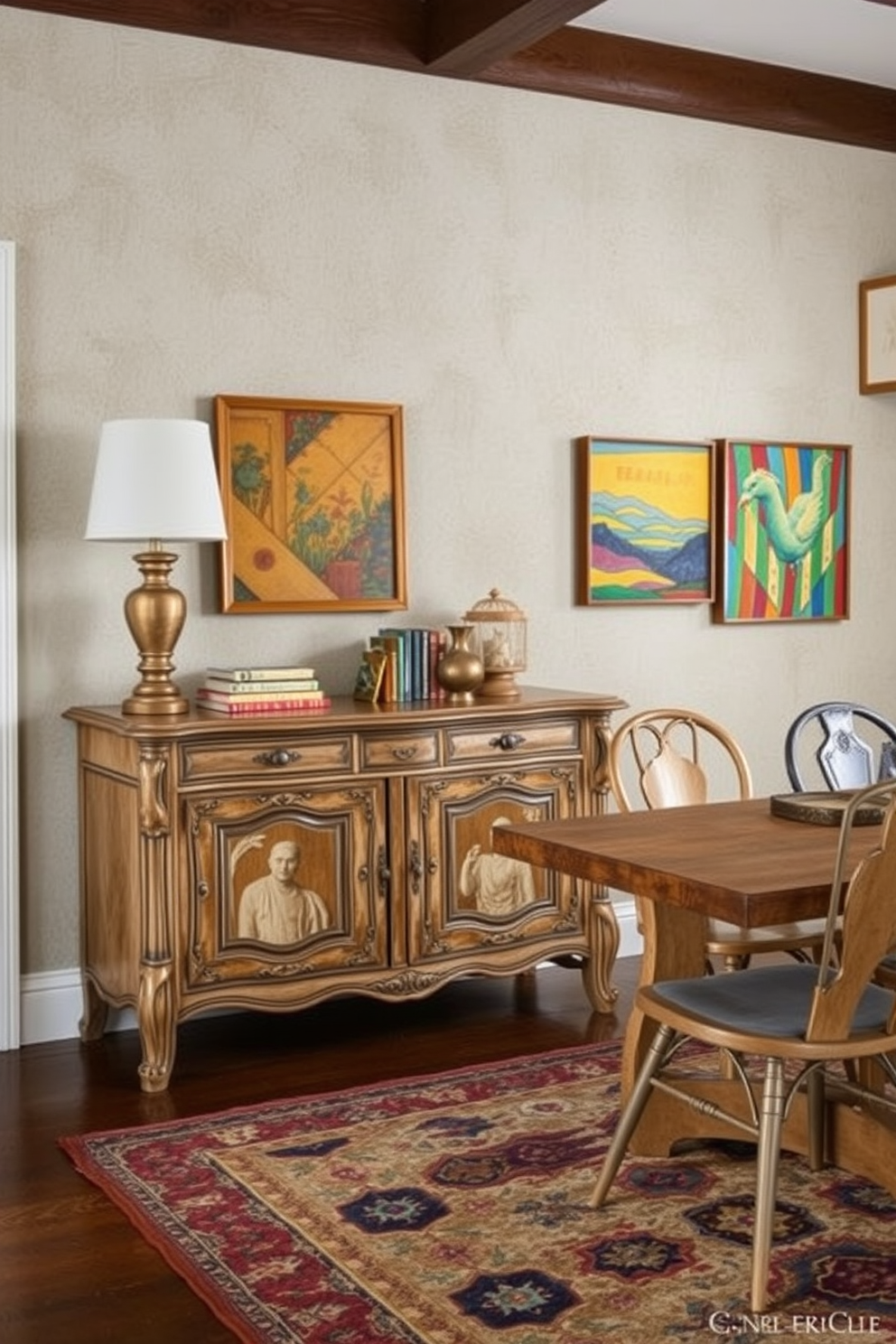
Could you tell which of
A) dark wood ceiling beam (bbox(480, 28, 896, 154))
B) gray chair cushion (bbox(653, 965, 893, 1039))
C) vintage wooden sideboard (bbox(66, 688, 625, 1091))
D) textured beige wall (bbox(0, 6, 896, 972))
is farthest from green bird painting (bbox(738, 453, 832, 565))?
gray chair cushion (bbox(653, 965, 893, 1039))

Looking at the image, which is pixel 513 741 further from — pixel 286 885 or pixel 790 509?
pixel 790 509

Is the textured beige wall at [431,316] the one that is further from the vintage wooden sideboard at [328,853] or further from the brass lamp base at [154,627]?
the vintage wooden sideboard at [328,853]

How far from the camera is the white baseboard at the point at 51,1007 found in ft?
14.1

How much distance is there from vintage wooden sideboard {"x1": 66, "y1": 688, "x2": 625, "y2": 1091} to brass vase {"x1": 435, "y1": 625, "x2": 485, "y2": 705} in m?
Answer: 0.06

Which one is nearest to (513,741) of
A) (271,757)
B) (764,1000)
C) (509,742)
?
(509,742)

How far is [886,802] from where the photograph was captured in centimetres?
337

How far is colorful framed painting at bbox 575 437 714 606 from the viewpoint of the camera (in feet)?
16.8

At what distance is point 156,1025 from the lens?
12.7 feet

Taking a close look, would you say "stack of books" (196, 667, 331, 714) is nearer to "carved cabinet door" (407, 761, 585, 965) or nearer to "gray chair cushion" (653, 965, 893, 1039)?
"carved cabinet door" (407, 761, 585, 965)

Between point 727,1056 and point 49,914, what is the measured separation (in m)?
1.95

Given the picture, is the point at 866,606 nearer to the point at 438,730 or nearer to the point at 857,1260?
the point at 438,730

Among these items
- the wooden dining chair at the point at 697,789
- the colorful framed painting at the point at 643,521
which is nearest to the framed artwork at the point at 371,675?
the wooden dining chair at the point at 697,789

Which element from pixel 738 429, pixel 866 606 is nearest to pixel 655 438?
pixel 738 429

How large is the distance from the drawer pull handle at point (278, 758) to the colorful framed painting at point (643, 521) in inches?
55.2
